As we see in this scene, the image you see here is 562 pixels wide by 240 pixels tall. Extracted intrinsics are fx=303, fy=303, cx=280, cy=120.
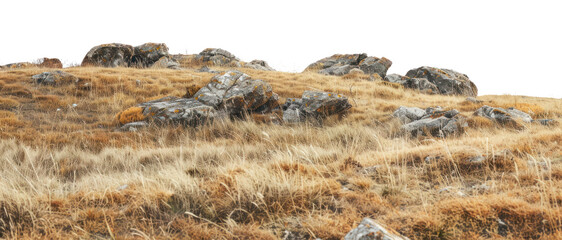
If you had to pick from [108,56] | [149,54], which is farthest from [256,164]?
[149,54]

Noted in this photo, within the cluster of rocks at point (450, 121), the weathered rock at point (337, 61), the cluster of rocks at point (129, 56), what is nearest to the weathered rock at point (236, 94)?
the cluster of rocks at point (450, 121)

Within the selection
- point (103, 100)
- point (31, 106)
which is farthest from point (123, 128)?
point (31, 106)

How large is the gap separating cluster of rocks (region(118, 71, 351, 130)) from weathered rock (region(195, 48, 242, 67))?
11.9 metres

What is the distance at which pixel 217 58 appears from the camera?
22.7 m

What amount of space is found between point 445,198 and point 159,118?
787 centimetres

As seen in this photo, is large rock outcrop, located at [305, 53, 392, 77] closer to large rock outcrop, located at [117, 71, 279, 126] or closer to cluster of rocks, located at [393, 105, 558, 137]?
large rock outcrop, located at [117, 71, 279, 126]

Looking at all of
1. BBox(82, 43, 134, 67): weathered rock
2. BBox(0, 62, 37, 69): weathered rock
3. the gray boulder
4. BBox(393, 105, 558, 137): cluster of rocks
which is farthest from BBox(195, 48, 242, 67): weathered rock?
BBox(393, 105, 558, 137): cluster of rocks

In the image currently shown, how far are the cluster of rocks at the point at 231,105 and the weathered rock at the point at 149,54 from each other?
37.6ft

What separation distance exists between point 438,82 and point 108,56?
2054cm

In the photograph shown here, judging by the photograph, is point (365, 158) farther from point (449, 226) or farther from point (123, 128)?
point (123, 128)

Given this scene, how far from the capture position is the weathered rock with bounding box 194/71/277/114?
9.81 m

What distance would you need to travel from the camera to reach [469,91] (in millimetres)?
18969

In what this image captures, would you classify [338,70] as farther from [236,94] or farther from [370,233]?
[370,233]

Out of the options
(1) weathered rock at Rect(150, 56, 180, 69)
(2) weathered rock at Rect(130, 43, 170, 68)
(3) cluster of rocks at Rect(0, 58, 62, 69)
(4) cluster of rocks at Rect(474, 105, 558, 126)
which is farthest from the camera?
(2) weathered rock at Rect(130, 43, 170, 68)
